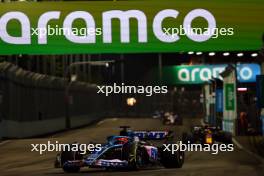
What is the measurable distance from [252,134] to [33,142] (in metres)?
12.5

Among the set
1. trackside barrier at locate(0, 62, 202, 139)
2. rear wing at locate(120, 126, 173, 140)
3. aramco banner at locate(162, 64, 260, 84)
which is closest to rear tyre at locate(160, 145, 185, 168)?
rear wing at locate(120, 126, 173, 140)

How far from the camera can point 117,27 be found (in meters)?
18.4

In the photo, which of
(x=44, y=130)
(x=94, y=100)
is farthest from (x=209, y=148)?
(x=94, y=100)

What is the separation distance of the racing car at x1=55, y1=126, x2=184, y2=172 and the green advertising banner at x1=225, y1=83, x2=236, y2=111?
64.6 ft

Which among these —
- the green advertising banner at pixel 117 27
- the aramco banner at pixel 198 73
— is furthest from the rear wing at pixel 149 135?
the aramco banner at pixel 198 73

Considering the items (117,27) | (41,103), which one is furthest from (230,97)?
(117,27)

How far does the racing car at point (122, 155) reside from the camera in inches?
722

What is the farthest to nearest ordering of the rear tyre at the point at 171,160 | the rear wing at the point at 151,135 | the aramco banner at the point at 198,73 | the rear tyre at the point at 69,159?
the aramco banner at the point at 198,73
the rear tyre at the point at 171,160
the rear wing at the point at 151,135
the rear tyre at the point at 69,159

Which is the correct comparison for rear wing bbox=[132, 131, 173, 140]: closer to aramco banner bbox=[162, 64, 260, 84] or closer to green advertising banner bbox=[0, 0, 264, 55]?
green advertising banner bbox=[0, 0, 264, 55]

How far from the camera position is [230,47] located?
732 inches

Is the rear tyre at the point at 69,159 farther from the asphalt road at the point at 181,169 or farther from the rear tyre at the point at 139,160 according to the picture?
the rear tyre at the point at 139,160

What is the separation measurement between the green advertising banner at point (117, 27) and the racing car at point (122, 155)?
7.77ft

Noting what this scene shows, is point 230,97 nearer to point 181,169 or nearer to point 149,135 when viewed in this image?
point 181,169

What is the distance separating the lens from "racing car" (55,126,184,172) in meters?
18.3
